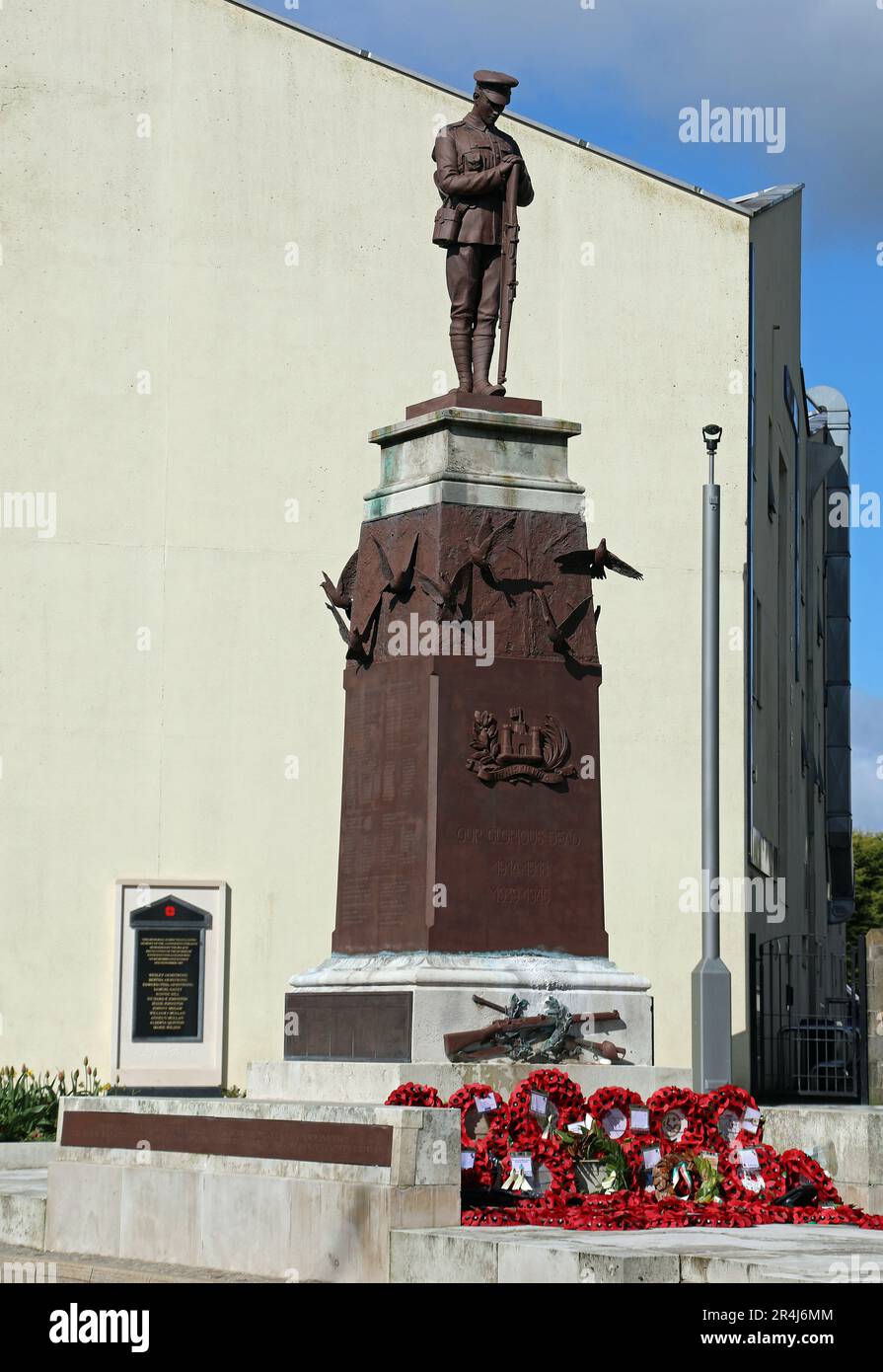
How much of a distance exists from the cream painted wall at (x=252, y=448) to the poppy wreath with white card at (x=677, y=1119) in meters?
12.3

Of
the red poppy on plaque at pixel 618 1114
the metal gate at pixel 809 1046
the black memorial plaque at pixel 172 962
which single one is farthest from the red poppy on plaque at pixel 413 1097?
the black memorial plaque at pixel 172 962

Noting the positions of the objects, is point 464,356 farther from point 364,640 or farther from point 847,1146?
point 847,1146

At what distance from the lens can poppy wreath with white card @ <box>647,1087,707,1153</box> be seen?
1183 centimetres

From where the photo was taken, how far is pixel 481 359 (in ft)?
47.0

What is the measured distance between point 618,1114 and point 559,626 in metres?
3.13

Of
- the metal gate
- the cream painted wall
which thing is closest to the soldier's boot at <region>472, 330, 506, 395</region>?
the metal gate

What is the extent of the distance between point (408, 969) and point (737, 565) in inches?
553

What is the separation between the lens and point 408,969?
12672 mm

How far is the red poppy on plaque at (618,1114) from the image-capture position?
11711mm

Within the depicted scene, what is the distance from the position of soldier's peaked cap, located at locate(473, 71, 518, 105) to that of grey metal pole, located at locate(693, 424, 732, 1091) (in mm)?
5120

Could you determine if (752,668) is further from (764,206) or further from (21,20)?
(21,20)

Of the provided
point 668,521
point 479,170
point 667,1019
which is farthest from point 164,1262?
point 668,521

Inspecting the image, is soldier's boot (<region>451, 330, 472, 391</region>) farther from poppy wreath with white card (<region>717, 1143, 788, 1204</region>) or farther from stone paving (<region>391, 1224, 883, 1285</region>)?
stone paving (<region>391, 1224, 883, 1285</region>)

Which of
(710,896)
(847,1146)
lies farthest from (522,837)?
(710,896)
